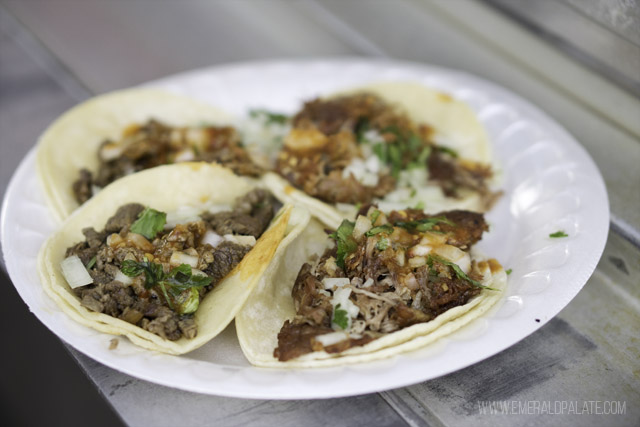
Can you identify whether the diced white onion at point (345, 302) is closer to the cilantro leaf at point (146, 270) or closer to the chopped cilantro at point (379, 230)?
the chopped cilantro at point (379, 230)

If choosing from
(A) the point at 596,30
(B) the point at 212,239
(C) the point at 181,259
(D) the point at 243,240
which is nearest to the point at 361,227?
(D) the point at 243,240

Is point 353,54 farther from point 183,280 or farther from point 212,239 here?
point 183,280

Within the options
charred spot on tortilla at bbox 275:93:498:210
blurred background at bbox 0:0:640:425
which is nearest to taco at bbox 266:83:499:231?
charred spot on tortilla at bbox 275:93:498:210

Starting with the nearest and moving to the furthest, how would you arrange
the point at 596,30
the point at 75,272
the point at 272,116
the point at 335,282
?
1. the point at 335,282
2. the point at 75,272
3. the point at 596,30
4. the point at 272,116

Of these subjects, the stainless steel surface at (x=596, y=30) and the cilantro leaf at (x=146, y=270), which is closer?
the cilantro leaf at (x=146, y=270)

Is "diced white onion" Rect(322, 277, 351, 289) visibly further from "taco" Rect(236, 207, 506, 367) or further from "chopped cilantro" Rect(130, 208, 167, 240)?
"chopped cilantro" Rect(130, 208, 167, 240)

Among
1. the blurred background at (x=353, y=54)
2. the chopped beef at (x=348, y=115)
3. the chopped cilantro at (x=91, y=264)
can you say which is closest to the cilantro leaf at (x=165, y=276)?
the chopped cilantro at (x=91, y=264)

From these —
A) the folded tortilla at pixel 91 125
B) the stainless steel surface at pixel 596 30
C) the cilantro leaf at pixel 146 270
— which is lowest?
the folded tortilla at pixel 91 125
